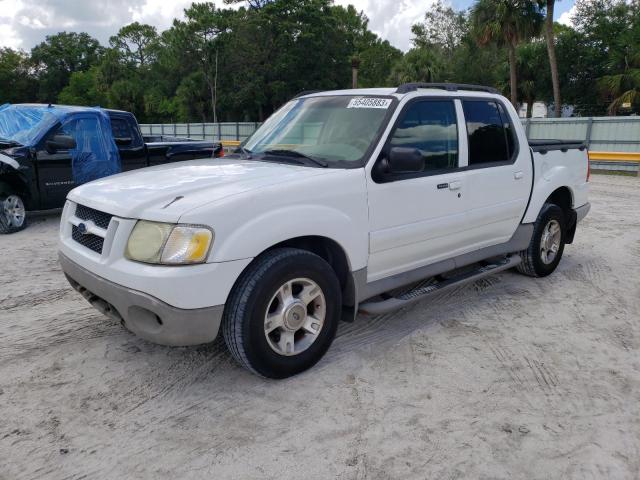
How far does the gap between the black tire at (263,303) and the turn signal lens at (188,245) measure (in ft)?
1.04

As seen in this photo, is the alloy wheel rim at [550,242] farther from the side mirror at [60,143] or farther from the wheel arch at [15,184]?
the wheel arch at [15,184]

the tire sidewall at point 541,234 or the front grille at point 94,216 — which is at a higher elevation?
the front grille at point 94,216

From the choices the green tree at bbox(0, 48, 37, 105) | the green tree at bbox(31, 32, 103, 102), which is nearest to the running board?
the green tree at bbox(0, 48, 37, 105)

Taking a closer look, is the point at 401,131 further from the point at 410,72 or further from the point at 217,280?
the point at 410,72

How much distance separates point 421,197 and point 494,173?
102 centimetres

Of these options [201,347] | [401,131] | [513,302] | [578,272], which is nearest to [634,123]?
[578,272]

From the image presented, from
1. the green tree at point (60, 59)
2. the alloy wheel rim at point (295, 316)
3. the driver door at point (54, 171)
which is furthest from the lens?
the green tree at point (60, 59)

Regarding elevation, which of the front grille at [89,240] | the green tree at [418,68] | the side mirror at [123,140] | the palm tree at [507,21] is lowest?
the front grille at [89,240]

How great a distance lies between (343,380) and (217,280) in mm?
1106

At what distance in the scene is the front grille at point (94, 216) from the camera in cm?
319

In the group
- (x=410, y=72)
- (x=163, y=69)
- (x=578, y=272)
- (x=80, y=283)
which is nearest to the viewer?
(x=80, y=283)

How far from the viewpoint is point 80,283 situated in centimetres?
332

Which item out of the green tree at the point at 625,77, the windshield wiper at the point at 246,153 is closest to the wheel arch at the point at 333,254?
the windshield wiper at the point at 246,153

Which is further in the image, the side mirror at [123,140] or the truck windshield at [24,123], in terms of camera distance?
the side mirror at [123,140]
